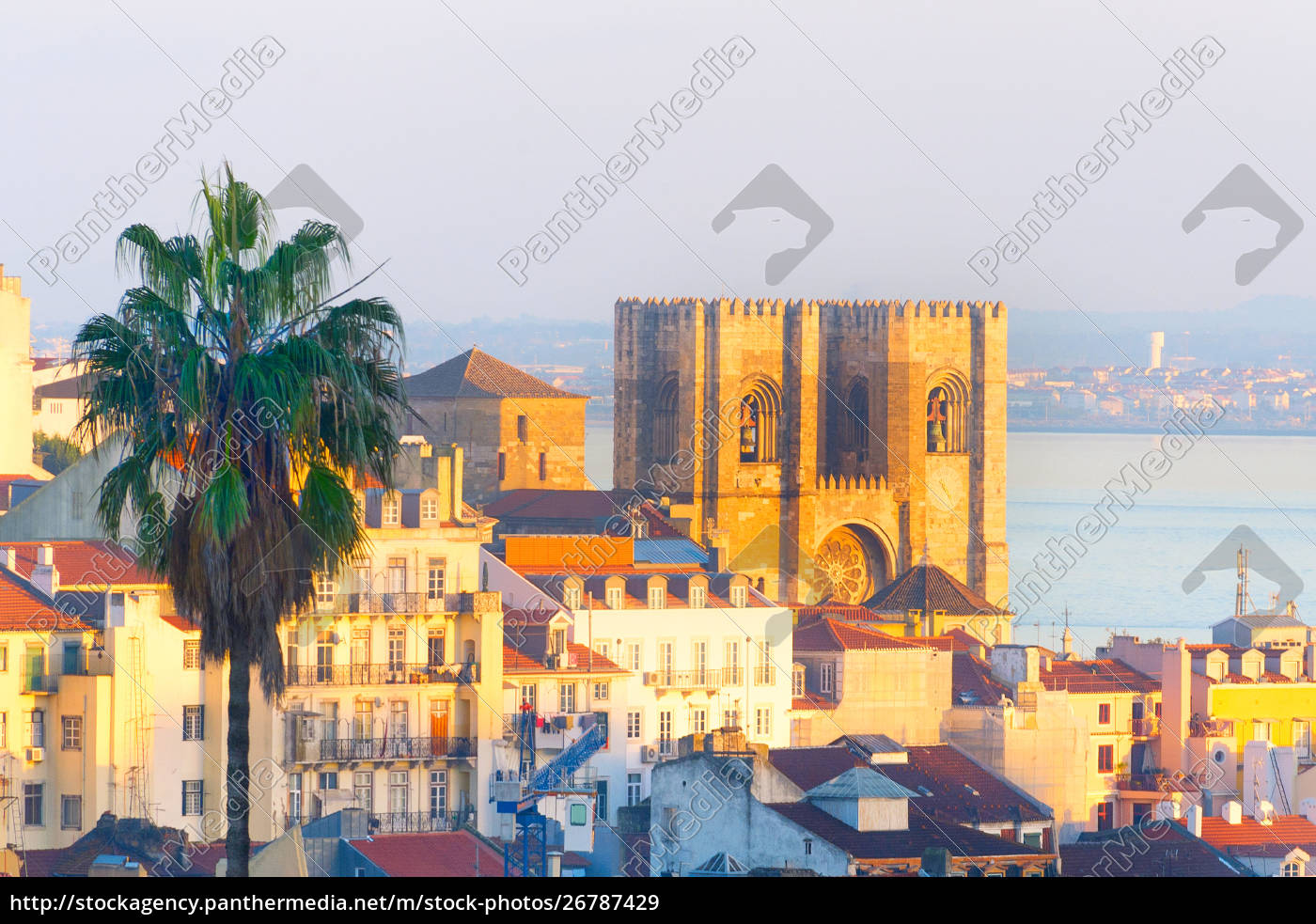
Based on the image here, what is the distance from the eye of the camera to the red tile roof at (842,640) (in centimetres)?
5475

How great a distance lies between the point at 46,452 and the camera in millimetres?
75938

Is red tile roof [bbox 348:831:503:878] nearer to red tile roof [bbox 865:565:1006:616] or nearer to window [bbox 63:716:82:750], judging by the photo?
→ window [bbox 63:716:82:750]

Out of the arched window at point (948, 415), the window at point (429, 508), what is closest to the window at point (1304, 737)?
the window at point (429, 508)

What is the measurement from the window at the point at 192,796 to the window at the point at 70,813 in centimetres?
154

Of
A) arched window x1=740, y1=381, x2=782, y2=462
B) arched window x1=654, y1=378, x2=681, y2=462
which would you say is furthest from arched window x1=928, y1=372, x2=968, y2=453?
arched window x1=654, y1=378, x2=681, y2=462

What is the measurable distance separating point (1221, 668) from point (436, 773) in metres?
25.7

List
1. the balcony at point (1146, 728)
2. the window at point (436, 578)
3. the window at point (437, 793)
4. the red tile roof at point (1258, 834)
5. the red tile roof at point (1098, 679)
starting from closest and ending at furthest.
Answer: the window at point (437, 793) → the window at point (436, 578) → the red tile roof at point (1258, 834) → the balcony at point (1146, 728) → the red tile roof at point (1098, 679)

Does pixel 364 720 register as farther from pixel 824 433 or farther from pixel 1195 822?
pixel 824 433

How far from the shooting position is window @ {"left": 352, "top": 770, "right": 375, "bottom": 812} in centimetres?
3972

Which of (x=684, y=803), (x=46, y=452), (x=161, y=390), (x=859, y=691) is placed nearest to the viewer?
(x=161, y=390)

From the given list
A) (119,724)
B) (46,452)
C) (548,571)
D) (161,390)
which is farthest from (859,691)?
(161,390)

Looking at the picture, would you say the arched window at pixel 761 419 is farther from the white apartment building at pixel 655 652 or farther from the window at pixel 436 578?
the window at pixel 436 578
